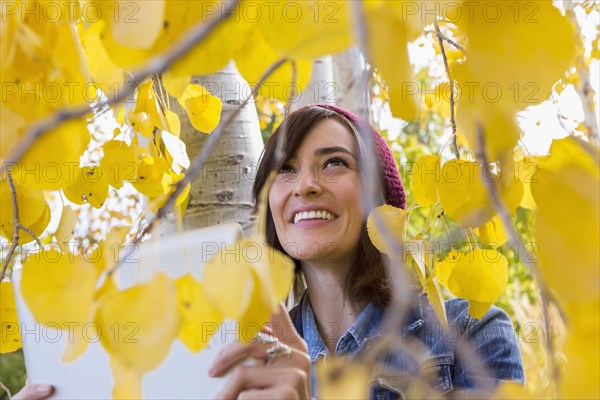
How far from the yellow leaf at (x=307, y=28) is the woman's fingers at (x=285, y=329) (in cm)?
23

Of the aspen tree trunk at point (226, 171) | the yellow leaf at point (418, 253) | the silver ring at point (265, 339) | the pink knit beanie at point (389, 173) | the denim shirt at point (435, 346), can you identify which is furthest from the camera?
the pink knit beanie at point (389, 173)

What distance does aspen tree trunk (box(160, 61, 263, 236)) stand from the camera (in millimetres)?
1011

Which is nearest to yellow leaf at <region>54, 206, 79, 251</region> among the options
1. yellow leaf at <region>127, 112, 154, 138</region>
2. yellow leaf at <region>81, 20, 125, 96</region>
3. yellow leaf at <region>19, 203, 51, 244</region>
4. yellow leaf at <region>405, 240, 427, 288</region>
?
yellow leaf at <region>19, 203, 51, 244</region>

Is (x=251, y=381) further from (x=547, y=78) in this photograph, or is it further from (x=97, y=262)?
(x=547, y=78)

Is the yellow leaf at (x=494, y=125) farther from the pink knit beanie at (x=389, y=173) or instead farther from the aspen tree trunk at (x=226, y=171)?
the pink knit beanie at (x=389, y=173)

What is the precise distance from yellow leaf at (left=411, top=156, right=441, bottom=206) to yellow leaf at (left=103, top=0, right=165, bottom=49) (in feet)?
1.08

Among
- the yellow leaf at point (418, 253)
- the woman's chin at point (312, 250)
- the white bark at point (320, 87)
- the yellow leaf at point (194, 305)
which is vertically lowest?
the yellow leaf at point (194, 305)

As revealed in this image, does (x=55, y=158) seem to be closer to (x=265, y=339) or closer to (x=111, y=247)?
(x=111, y=247)

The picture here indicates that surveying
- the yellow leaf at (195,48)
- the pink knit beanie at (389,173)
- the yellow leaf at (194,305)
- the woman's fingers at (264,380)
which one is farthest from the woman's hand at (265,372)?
the pink knit beanie at (389,173)

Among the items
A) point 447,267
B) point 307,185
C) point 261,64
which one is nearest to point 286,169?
point 307,185

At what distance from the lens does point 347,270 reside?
1.31m

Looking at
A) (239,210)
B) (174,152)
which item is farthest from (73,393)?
(239,210)

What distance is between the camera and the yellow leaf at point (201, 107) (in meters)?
0.74

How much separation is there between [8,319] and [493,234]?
1.68ft
